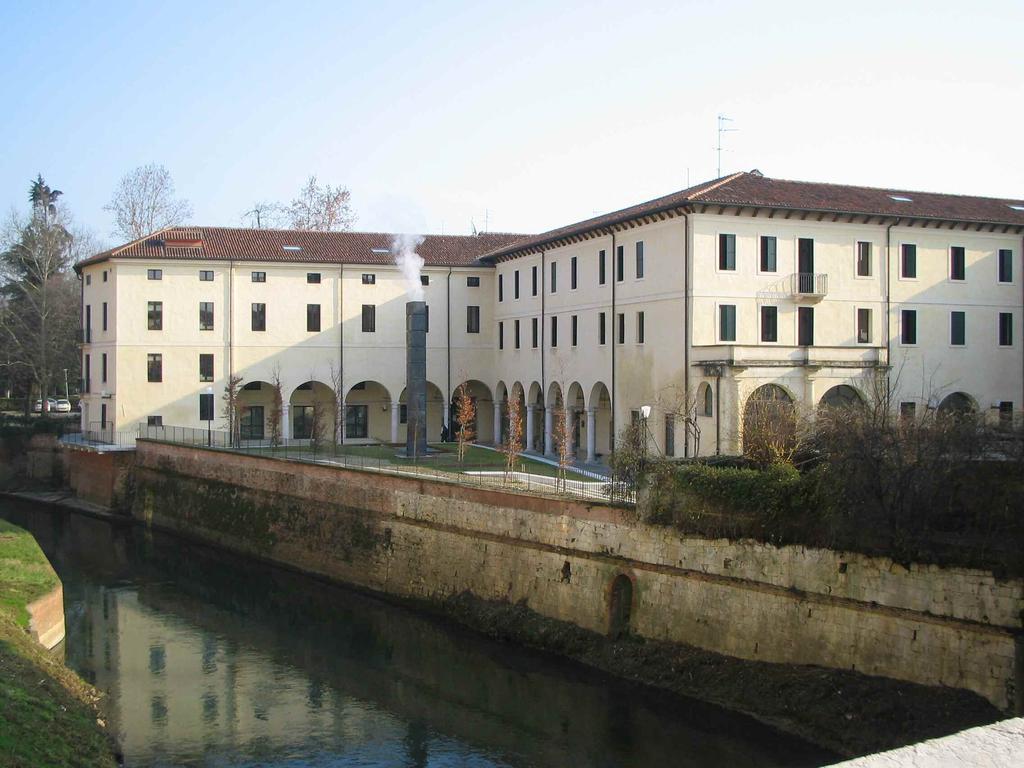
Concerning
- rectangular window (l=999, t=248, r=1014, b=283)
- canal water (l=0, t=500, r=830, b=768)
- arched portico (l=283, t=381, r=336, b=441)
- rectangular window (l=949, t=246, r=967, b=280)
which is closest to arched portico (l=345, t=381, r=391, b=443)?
arched portico (l=283, t=381, r=336, b=441)

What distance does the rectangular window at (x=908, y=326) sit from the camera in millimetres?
36812

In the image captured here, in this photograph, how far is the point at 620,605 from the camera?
939 inches

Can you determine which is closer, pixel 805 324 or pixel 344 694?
pixel 344 694

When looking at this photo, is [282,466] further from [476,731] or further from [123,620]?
[476,731]

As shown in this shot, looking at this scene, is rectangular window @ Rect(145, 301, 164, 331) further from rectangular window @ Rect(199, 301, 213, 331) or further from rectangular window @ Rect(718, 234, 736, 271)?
rectangular window @ Rect(718, 234, 736, 271)

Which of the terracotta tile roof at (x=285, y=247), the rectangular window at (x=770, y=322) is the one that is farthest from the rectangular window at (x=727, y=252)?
the terracotta tile roof at (x=285, y=247)

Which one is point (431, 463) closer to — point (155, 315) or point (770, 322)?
point (770, 322)

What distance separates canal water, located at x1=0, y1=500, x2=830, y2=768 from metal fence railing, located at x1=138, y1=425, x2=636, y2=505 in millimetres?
3970

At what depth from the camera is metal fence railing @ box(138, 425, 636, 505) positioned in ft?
89.0

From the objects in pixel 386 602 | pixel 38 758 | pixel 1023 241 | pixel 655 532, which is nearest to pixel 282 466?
pixel 386 602

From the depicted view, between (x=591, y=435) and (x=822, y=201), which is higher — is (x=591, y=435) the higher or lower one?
the lower one

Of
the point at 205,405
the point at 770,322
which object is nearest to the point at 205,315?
the point at 205,405

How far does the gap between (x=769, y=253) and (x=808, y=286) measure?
171 cm

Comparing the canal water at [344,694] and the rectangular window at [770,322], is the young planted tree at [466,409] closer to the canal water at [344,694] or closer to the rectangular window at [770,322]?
the canal water at [344,694]
